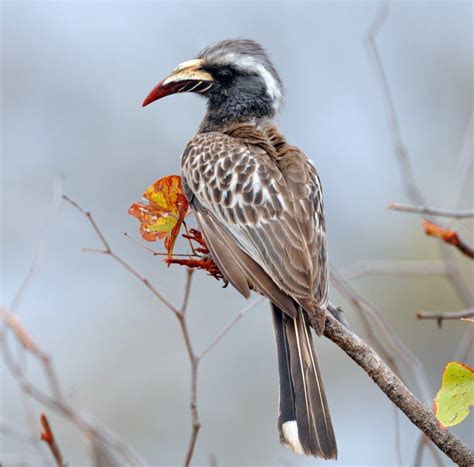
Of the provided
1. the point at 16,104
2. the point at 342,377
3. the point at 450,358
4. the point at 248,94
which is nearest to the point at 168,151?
the point at 16,104

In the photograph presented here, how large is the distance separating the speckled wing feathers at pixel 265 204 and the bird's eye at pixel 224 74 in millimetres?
417

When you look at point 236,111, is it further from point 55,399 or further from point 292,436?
point 292,436

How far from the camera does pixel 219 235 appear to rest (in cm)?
372

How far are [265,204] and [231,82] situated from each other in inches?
41.5

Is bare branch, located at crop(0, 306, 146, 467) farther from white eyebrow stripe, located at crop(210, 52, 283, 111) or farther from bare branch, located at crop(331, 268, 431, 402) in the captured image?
white eyebrow stripe, located at crop(210, 52, 283, 111)

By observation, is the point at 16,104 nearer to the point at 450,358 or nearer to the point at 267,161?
the point at 450,358

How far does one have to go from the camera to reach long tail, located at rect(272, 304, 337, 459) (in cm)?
315

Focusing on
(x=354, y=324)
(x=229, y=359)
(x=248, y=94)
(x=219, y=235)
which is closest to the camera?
(x=219, y=235)

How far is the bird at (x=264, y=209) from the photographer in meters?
3.27

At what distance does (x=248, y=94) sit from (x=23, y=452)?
1979mm

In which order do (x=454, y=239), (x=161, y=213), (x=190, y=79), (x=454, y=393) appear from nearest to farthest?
(x=454, y=393) → (x=454, y=239) → (x=161, y=213) → (x=190, y=79)

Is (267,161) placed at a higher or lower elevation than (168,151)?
lower

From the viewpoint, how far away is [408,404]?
8.75ft

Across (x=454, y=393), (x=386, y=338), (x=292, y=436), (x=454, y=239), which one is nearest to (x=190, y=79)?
(x=386, y=338)
